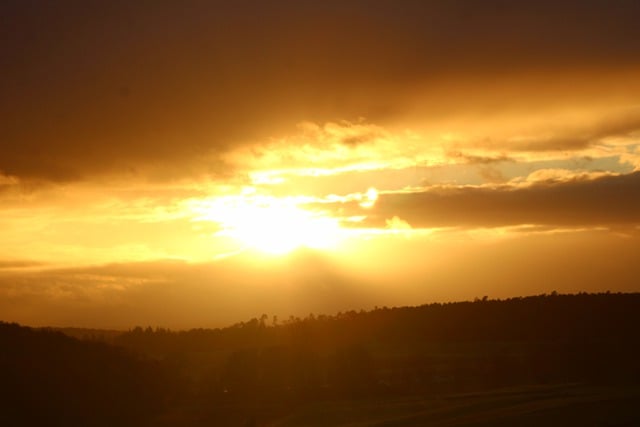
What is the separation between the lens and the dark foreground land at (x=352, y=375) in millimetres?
34281

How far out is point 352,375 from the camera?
47938 mm

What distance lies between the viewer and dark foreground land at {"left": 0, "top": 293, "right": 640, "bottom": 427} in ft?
112

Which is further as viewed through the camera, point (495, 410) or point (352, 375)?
point (352, 375)

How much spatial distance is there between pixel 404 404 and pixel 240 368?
1440cm

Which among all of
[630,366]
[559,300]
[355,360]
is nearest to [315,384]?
[355,360]

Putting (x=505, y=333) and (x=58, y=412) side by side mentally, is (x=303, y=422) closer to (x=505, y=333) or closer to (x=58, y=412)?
(x=58, y=412)

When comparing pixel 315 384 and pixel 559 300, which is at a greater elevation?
pixel 559 300

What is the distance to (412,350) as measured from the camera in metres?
60.2

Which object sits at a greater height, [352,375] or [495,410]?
[352,375]

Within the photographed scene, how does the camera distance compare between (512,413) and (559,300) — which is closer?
(512,413)

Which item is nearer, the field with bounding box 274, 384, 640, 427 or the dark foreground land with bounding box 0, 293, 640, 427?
the field with bounding box 274, 384, 640, 427

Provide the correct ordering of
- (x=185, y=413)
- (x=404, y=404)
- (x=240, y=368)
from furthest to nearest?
(x=240, y=368) < (x=185, y=413) < (x=404, y=404)

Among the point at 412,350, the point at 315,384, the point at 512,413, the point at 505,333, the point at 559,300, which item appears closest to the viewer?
the point at 512,413

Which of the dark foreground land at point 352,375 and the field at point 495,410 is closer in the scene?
the field at point 495,410
